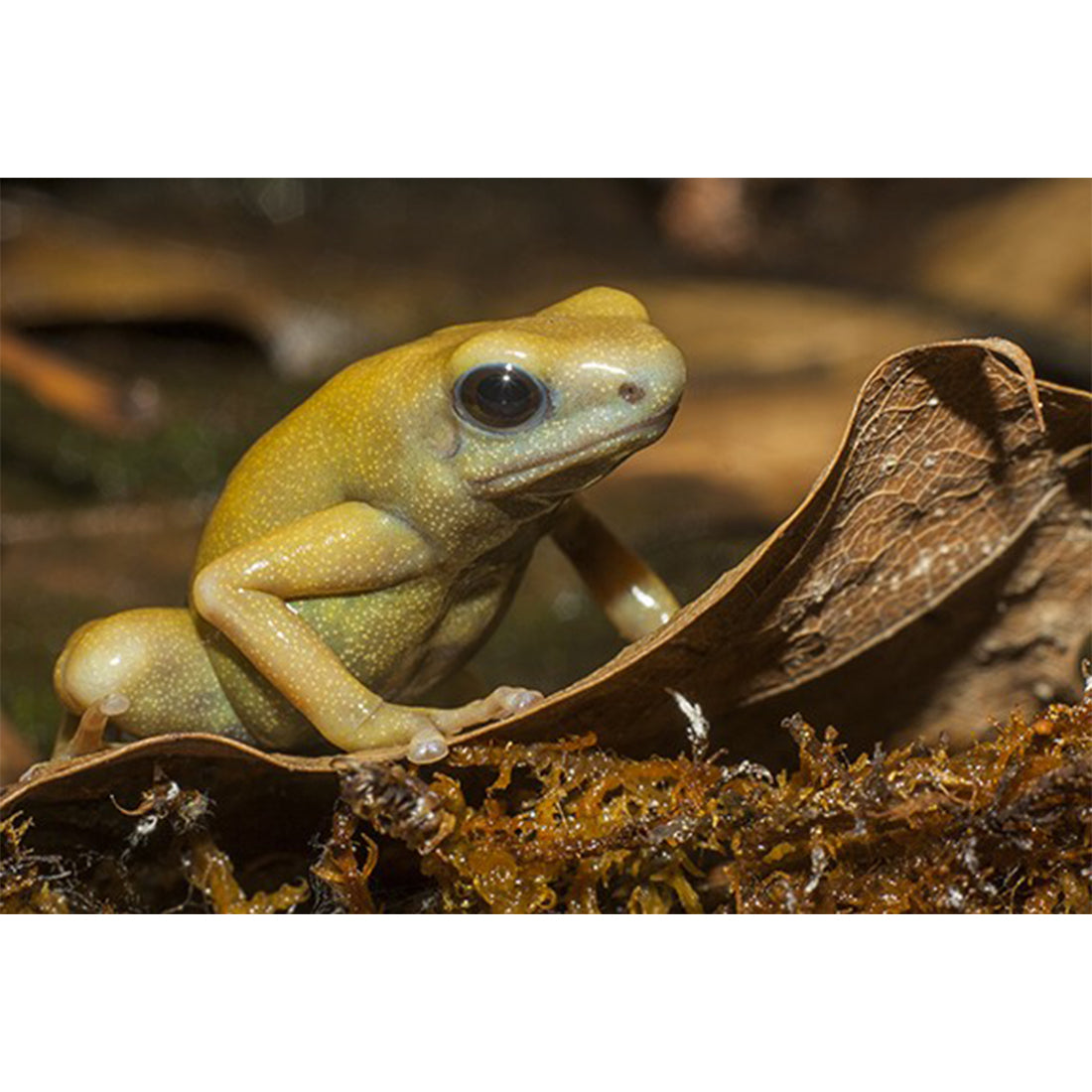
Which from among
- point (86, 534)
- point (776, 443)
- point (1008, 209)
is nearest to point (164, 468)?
point (86, 534)

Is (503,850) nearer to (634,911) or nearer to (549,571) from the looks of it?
(634,911)

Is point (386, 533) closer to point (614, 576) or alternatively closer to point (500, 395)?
point (500, 395)

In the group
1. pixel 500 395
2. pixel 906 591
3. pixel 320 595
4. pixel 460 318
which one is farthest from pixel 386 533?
pixel 460 318

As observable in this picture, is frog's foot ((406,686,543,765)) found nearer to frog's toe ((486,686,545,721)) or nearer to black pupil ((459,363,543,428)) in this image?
frog's toe ((486,686,545,721))

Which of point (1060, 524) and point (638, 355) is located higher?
point (638, 355)

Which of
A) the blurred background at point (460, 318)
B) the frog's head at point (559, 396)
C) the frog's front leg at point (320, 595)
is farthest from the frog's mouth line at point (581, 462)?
the blurred background at point (460, 318)

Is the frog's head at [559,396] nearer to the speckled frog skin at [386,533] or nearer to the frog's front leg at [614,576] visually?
the speckled frog skin at [386,533]
